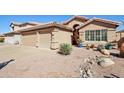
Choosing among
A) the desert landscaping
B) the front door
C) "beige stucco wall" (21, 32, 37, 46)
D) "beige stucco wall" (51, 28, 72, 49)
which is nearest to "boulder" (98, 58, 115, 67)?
the desert landscaping

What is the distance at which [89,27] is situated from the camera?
16625mm

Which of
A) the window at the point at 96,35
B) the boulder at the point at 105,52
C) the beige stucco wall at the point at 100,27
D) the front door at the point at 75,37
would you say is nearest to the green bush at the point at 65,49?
the front door at the point at 75,37

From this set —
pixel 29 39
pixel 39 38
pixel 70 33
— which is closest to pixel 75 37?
pixel 70 33

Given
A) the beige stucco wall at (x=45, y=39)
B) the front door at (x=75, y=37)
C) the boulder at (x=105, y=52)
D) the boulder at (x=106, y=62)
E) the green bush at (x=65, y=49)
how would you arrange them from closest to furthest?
the boulder at (x=106, y=62) < the boulder at (x=105, y=52) < the green bush at (x=65, y=49) < the front door at (x=75, y=37) < the beige stucco wall at (x=45, y=39)

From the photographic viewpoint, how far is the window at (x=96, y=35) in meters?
15.3

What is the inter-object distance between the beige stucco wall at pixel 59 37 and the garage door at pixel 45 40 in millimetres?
563

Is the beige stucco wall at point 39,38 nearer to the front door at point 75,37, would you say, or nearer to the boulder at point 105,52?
the front door at point 75,37

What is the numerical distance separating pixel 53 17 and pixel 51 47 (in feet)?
9.76

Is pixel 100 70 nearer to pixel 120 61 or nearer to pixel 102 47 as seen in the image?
pixel 120 61

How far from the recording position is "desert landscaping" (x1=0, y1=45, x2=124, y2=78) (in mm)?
9312

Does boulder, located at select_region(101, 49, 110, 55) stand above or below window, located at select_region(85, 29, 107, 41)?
below

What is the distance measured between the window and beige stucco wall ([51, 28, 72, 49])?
1.68 metres

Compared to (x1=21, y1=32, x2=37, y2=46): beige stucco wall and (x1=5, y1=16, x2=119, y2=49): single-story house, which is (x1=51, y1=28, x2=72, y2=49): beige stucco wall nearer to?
(x1=5, y1=16, x2=119, y2=49): single-story house
